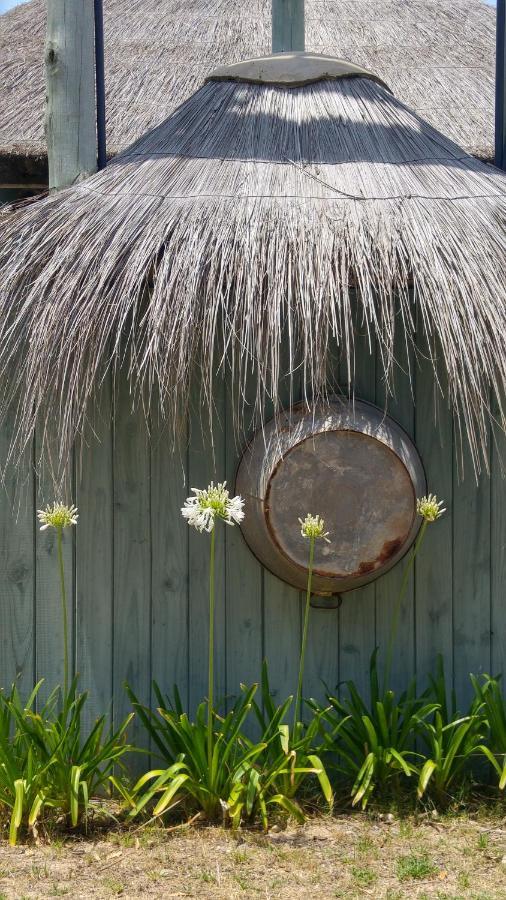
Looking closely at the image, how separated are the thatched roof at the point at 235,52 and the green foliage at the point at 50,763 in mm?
4588

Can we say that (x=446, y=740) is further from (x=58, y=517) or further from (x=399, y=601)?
(x=58, y=517)

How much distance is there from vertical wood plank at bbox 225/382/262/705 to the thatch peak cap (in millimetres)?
1602

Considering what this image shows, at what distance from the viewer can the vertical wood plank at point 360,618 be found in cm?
352

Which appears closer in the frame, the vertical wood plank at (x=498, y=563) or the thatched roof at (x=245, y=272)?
the thatched roof at (x=245, y=272)

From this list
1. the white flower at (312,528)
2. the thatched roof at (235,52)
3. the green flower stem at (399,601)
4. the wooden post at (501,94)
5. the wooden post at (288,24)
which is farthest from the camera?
the thatched roof at (235,52)

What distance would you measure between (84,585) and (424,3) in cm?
786

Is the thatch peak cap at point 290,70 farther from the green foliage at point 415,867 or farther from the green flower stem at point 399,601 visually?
the green foliage at point 415,867

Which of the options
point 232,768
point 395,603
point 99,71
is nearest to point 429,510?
point 395,603

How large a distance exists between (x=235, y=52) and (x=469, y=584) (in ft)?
20.1

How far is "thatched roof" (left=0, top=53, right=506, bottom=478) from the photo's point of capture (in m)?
3.19

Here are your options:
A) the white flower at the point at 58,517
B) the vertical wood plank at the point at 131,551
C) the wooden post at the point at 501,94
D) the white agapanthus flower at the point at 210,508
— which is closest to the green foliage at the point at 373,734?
the vertical wood plank at the point at 131,551

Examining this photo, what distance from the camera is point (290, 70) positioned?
420cm

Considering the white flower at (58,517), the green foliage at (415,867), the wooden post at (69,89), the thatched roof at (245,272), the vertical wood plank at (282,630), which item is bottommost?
the green foliage at (415,867)

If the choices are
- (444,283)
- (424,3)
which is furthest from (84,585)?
(424,3)
